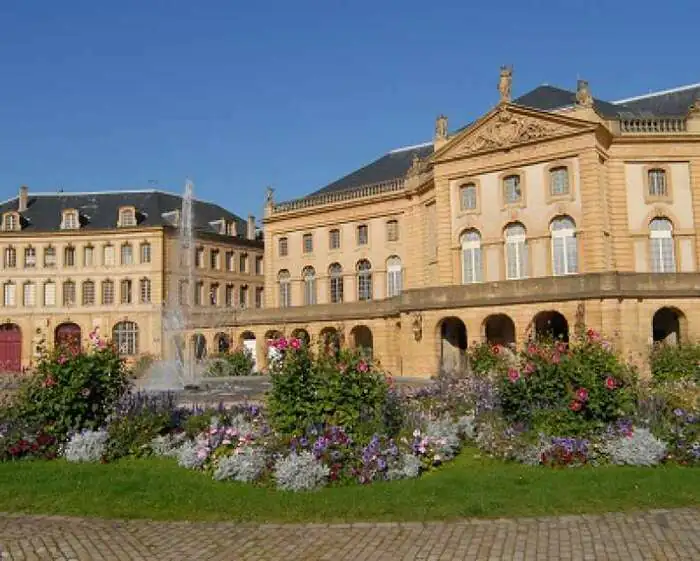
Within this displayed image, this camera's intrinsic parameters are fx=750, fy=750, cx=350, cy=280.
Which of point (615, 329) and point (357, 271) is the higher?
point (357, 271)

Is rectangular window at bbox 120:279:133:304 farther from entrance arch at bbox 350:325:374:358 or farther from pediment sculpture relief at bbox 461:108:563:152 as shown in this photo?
pediment sculpture relief at bbox 461:108:563:152

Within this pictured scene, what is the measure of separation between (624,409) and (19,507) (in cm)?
977

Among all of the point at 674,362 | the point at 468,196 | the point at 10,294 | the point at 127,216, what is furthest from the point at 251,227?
the point at 674,362

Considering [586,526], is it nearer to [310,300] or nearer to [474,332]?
[474,332]

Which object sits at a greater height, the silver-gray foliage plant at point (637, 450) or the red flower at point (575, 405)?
the red flower at point (575, 405)

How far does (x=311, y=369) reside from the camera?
12719mm

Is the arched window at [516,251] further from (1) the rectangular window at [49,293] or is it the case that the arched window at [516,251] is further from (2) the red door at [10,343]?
(2) the red door at [10,343]

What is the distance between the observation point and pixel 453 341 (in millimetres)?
36250

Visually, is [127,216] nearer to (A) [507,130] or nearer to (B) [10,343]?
(B) [10,343]

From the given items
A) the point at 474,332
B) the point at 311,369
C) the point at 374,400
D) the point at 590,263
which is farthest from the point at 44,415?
the point at 590,263

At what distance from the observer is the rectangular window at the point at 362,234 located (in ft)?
150

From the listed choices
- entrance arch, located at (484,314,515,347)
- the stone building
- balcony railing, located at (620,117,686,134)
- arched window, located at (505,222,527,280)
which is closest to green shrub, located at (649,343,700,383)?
entrance arch, located at (484,314,515,347)

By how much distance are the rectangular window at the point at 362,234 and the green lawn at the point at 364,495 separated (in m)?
34.5

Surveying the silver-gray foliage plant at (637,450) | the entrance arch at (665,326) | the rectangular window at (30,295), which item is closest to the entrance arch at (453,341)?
the entrance arch at (665,326)
